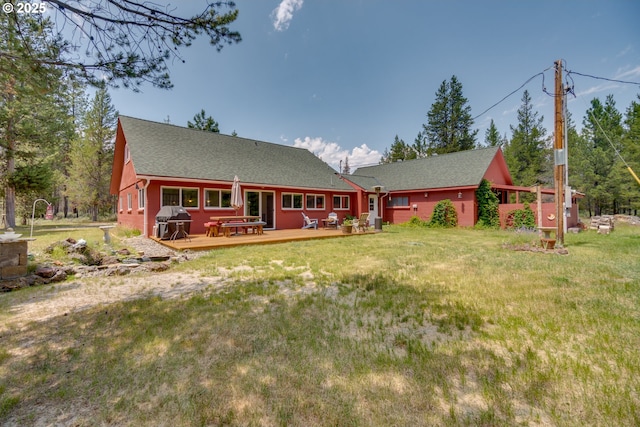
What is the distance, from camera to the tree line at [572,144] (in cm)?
2491

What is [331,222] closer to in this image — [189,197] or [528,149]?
[189,197]

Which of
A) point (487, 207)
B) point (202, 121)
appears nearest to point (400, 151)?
point (487, 207)

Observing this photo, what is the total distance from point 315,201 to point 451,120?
87.6 ft

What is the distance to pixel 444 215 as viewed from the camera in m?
17.2

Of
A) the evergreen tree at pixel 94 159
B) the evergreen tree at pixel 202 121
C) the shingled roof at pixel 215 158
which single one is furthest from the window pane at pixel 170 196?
the evergreen tree at pixel 202 121

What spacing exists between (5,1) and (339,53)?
16.1 meters

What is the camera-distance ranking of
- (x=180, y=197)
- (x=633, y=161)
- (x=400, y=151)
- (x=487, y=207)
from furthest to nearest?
(x=400, y=151) → (x=633, y=161) → (x=487, y=207) → (x=180, y=197)

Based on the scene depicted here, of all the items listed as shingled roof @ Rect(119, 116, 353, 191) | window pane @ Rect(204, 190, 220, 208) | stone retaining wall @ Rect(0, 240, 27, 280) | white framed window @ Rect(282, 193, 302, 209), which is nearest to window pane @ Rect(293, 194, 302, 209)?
white framed window @ Rect(282, 193, 302, 209)

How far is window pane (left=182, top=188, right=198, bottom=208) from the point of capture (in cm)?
1191

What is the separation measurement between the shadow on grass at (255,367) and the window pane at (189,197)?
29.1ft

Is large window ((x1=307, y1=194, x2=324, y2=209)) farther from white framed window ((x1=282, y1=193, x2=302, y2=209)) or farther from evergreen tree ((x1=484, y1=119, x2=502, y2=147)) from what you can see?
evergreen tree ((x1=484, y1=119, x2=502, y2=147))

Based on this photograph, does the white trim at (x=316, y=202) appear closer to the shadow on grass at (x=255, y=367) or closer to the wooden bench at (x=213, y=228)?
the wooden bench at (x=213, y=228)

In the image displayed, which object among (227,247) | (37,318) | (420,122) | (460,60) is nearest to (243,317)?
(37,318)

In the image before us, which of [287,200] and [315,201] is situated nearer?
[287,200]
